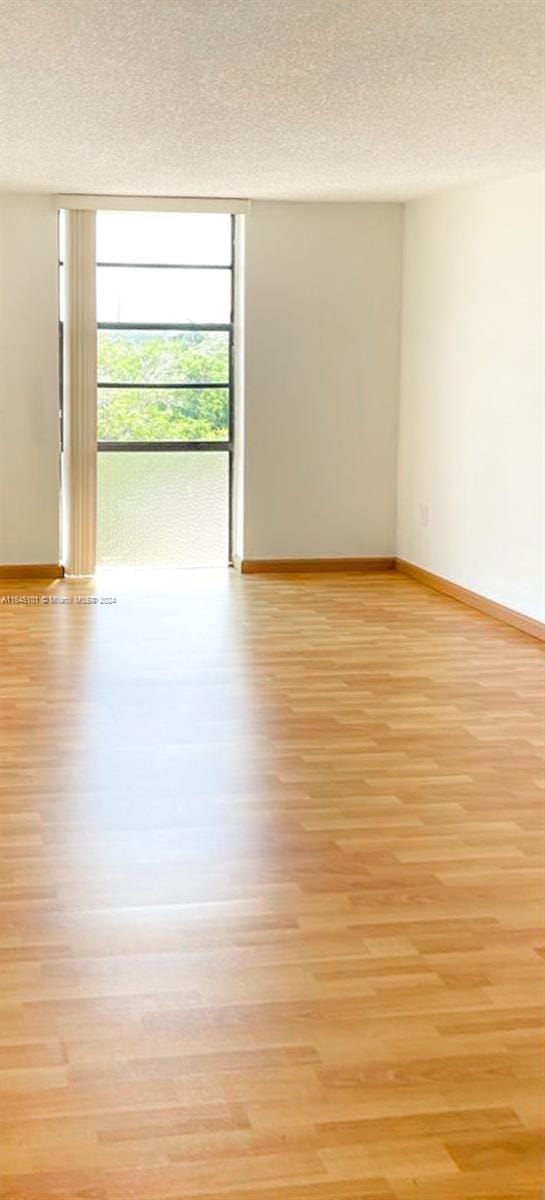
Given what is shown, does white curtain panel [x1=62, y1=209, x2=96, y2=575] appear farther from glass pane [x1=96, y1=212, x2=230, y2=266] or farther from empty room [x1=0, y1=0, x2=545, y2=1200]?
glass pane [x1=96, y1=212, x2=230, y2=266]

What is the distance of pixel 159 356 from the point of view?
9594 mm

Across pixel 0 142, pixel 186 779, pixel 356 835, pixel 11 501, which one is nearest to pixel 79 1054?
pixel 356 835

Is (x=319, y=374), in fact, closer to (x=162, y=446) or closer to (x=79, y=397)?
(x=162, y=446)

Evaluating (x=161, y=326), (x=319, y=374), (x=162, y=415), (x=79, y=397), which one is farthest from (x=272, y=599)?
(x=161, y=326)

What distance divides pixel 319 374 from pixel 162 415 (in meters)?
1.09

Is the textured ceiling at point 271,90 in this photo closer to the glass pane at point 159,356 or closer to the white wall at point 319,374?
the white wall at point 319,374

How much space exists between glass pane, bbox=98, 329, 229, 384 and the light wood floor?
3.09 meters

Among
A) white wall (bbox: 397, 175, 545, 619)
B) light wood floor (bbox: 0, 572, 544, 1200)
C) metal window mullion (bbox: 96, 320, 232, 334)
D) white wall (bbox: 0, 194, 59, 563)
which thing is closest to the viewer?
light wood floor (bbox: 0, 572, 544, 1200)

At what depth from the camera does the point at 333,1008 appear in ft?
10.4

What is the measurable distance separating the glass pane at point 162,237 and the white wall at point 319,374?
326mm

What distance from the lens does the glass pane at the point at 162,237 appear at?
941cm

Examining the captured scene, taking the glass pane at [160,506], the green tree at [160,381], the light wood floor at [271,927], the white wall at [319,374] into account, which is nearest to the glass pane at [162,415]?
the green tree at [160,381]

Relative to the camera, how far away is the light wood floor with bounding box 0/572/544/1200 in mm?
2594

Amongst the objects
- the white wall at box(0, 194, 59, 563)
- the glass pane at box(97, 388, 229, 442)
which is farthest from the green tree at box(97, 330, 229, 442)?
the white wall at box(0, 194, 59, 563)
